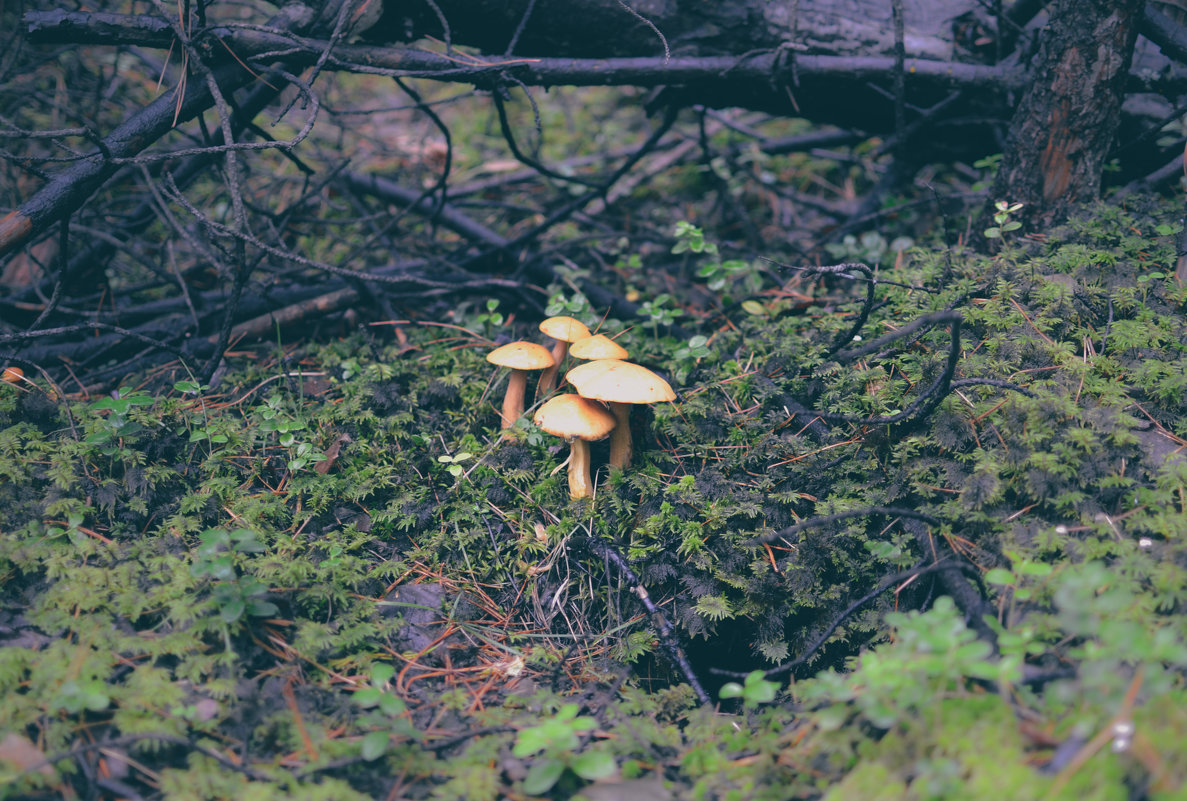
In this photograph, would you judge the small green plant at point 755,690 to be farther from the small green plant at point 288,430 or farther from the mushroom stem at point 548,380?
the small green plant at point 288,430

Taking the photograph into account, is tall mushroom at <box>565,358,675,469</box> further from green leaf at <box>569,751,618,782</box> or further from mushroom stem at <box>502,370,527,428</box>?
green leaf at <box>569,751,618,782</box>

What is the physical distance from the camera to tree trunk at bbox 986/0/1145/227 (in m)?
2.95

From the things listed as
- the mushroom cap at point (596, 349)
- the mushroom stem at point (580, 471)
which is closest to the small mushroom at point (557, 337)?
the mushroom cap at point (596, 349)

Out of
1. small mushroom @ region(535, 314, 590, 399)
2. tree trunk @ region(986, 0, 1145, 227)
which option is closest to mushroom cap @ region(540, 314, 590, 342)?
small mushroom @ region(535, 314, 590, 399)

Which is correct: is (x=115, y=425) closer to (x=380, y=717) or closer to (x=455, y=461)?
(x=455, y=461)

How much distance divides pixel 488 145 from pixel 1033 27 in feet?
13.9

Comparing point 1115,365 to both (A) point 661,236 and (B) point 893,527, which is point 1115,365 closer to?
(B) point 893,527

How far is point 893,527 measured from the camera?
8.07 ft

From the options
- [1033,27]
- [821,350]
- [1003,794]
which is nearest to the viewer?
[1003,794]

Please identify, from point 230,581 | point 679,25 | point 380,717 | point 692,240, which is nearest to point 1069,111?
point 692,240

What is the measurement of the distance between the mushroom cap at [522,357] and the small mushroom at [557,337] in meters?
0.10

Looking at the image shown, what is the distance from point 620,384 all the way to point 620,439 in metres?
0.40

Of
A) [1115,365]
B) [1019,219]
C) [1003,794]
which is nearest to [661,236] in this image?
[1019,219]

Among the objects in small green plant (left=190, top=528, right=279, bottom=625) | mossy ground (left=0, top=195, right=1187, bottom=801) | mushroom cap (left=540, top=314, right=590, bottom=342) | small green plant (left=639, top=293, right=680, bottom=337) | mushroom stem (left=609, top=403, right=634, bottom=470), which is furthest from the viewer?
small green plant (left=639, top=293, right=680, bottom=337)
